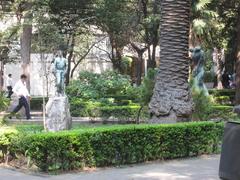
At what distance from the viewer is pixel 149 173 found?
392 inches

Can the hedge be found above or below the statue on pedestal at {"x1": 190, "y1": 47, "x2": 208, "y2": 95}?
below

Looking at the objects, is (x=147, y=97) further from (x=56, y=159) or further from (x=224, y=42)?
(x=224, y=42)

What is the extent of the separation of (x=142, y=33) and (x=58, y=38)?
933 centimetres

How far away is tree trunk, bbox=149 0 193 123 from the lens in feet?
44.6

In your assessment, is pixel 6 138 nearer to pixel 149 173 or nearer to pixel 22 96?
pixel 149 173

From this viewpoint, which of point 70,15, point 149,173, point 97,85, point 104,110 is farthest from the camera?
point 70,15

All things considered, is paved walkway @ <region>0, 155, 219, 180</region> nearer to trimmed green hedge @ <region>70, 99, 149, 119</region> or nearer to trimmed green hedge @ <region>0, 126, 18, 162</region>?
trimmed green hedge @ <region>0, 126, 18, 162</region>

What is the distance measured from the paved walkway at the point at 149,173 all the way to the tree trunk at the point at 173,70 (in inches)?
98.8

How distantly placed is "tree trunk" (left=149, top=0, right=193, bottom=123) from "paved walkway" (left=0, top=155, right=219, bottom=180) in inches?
98.8

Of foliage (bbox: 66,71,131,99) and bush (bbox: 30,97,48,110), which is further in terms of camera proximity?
bush (bbox: 30,97,48,110)

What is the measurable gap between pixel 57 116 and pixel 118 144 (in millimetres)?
3725

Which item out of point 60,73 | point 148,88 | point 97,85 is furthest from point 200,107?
point 97,85

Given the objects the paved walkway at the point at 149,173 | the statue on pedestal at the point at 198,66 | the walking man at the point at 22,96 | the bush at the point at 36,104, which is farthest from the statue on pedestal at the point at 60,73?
the bush at the point at 36,104

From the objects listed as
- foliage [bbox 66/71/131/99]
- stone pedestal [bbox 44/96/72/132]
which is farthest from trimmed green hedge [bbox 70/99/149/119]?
stone pedestal [bbox 44/96/72/132]
